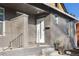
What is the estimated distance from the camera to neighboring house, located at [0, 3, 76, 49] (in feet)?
25.3

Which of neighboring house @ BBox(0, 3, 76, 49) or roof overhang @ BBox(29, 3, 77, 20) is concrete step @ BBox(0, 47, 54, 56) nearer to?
neighboring house @ BBox(0, 3, 76, 49)

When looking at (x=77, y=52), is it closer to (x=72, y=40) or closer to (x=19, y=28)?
(x=72, y=40)

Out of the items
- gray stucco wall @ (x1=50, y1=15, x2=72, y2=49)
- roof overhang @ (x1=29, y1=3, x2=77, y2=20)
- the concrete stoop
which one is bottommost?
the concrete stoop

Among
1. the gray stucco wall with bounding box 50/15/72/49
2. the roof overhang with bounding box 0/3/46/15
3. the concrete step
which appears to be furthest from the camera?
the gray stucco wall with bounding box 50/15/72/49

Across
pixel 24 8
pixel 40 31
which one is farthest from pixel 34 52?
pixel 24 8

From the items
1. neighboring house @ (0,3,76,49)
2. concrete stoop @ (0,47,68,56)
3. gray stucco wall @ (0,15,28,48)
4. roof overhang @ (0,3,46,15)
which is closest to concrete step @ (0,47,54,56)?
concrete stoop @ (0,47,68,56)

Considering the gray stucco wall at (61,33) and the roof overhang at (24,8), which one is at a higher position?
the roof overhang at (24,8)

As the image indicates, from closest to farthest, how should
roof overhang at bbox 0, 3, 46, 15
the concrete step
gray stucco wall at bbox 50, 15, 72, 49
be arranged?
the concrete step → roof overhang at bbox 0, 3, 46, 15 → gray stucco wall at bbox 50, 15, 72, 49

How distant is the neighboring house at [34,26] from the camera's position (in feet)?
25.3

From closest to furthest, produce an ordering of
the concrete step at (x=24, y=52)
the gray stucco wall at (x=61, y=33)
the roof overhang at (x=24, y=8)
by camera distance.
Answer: the concrete step at (x=24, y=52), the roof overhang at (x=24, y=8), the gray stucco wall at (x=61, y=33)

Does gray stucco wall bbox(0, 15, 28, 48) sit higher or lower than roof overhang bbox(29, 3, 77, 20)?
lower

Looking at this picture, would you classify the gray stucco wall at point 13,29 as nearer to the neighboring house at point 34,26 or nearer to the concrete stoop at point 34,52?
the neighboring house at point 34,26

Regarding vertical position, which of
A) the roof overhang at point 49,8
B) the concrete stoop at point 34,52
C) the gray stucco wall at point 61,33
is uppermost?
the roof overhang at point 49,8

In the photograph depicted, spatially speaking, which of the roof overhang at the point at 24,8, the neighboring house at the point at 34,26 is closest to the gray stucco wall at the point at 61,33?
the neighboring house at the point at 34,26
